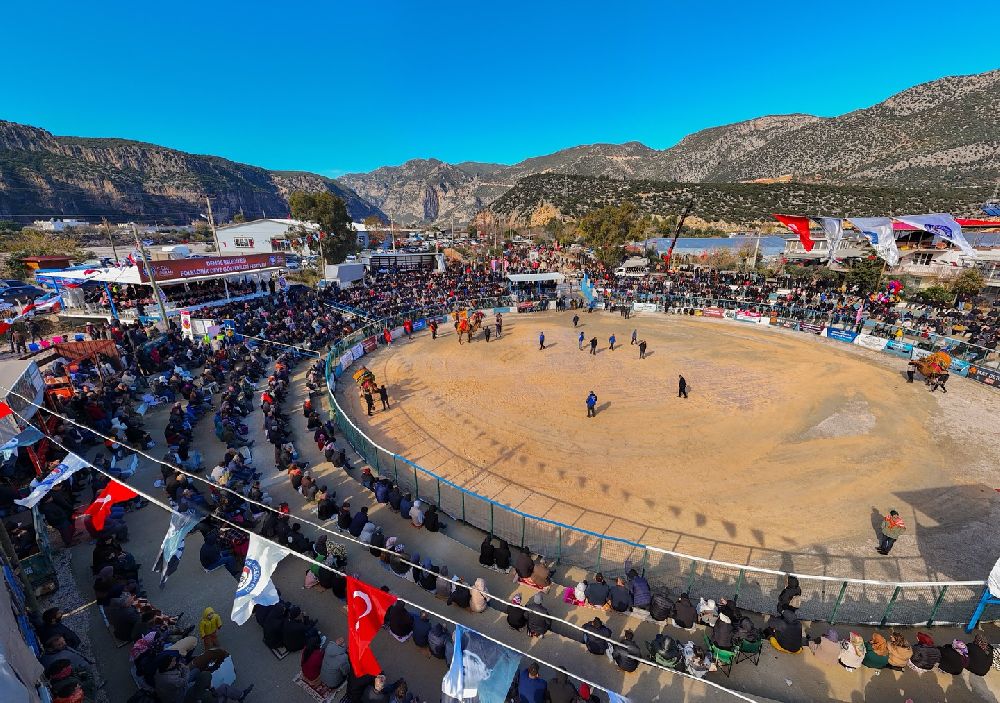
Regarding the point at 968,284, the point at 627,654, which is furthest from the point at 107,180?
the point at 968,284

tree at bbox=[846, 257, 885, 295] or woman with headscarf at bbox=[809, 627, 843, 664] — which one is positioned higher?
tree at bbox=[846, 257, 885, 295]

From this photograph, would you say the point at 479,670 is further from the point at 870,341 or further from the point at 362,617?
the point at 870,341

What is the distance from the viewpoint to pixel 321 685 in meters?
7.02

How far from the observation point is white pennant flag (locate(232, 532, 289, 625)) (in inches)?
248

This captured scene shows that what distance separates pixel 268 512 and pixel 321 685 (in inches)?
195

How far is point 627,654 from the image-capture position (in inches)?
282

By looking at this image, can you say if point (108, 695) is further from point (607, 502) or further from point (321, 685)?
point (607, 502)

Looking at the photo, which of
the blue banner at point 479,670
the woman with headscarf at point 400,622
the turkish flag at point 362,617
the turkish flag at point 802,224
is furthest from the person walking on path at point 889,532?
the turkish flag at point 802,224

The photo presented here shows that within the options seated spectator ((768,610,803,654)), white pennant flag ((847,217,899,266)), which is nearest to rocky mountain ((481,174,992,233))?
white pennant flag ((847,217,899,266))

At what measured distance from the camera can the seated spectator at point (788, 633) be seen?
750 cm

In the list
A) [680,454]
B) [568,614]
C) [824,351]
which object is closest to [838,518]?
[680,454]

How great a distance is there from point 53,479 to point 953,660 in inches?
675

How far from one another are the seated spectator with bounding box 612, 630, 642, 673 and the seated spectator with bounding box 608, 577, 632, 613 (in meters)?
0.70

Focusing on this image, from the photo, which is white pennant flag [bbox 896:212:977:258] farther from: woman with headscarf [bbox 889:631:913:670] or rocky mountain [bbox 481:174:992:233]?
rocky mountain [bbox 481:174:992:233]
